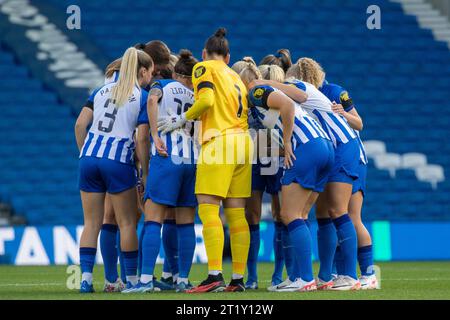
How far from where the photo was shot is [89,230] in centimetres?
794

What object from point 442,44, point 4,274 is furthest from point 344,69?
point 4,274

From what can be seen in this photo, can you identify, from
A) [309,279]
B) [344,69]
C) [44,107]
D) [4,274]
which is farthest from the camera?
[344,69]

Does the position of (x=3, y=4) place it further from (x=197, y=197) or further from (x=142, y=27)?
(x=197, y=197)

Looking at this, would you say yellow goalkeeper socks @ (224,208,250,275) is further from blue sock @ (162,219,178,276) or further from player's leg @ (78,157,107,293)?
player's leg @ (78,157,107,293)

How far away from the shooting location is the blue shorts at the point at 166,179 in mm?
7707

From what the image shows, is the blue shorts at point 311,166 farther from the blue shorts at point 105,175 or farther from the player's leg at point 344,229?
the blue shorts at point 105,175

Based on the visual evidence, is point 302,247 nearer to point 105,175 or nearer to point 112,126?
point 105,175

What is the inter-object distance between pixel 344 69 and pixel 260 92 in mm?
11108

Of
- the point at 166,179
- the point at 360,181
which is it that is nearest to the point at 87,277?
the point at 166,179

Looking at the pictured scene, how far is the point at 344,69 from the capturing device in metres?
18.5

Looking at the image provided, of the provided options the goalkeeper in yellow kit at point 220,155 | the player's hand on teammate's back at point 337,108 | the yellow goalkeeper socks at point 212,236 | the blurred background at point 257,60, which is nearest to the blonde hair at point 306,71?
the player's hand on teammate's back at point 337,108

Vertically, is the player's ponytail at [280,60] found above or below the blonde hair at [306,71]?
above

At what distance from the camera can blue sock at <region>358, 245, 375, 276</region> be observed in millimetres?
8250

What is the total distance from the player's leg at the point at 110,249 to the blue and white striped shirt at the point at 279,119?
1.46 meters
